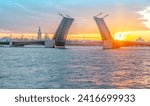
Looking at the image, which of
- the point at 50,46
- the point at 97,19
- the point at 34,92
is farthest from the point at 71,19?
the point at 34,92

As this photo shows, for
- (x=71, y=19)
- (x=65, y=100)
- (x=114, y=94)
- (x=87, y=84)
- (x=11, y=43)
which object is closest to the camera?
(x=65, y=100)

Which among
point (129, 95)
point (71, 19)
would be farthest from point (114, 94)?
point (71, 19)

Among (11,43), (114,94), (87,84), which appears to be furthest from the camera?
(11,43)

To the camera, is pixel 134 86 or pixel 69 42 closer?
pixel 134 86

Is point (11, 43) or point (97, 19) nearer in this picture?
point (97, 19)

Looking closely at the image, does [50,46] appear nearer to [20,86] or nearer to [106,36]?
[106,36]

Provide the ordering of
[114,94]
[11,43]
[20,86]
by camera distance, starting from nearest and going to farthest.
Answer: [114,94], [20,86], [11,43]

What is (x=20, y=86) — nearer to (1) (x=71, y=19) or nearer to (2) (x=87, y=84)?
(2) (x=87, y=84)

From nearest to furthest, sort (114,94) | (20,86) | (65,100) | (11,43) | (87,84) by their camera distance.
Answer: (65,100)
(114,94)
(20,86)
(87,84)
(11,43)

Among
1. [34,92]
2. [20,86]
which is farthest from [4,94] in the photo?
[20,86]
